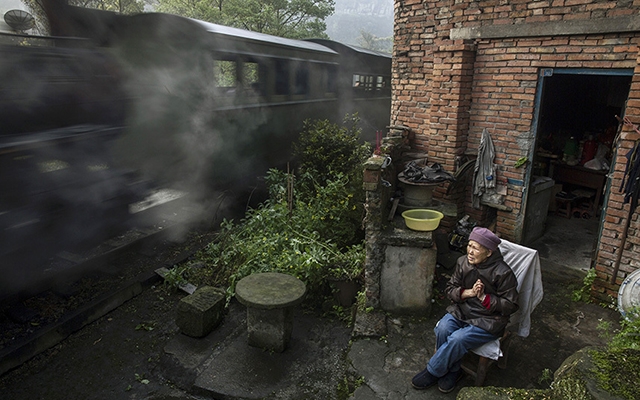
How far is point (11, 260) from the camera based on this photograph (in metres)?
5.23

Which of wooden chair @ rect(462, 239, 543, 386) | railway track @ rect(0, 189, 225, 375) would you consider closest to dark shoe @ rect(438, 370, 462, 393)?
wooden chair @ rect(462, 239, 543, 386)

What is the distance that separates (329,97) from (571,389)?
10.6m

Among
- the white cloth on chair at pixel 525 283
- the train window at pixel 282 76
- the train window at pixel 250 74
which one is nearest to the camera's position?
the white cloth on chair at pixel 525 283

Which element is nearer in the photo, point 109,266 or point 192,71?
point 109,266

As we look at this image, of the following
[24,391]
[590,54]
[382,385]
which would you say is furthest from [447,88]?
[24,391]

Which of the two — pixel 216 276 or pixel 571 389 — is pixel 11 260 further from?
pixel 571 389

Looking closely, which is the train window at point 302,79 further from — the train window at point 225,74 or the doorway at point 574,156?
the doorway at point 574,156

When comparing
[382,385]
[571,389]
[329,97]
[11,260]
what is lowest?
[382,385]

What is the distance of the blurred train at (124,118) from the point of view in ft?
17.0

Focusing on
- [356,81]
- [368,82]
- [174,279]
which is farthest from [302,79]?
[174,279]

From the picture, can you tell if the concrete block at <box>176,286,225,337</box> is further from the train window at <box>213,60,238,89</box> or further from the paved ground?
the train window at <box>213,60,238,89</box>

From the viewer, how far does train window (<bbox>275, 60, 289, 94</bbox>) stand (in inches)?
375

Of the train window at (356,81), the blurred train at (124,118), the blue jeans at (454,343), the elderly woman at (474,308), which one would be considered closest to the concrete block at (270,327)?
the elderly woman at (474,308)

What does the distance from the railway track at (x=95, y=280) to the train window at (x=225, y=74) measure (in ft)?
8.73
